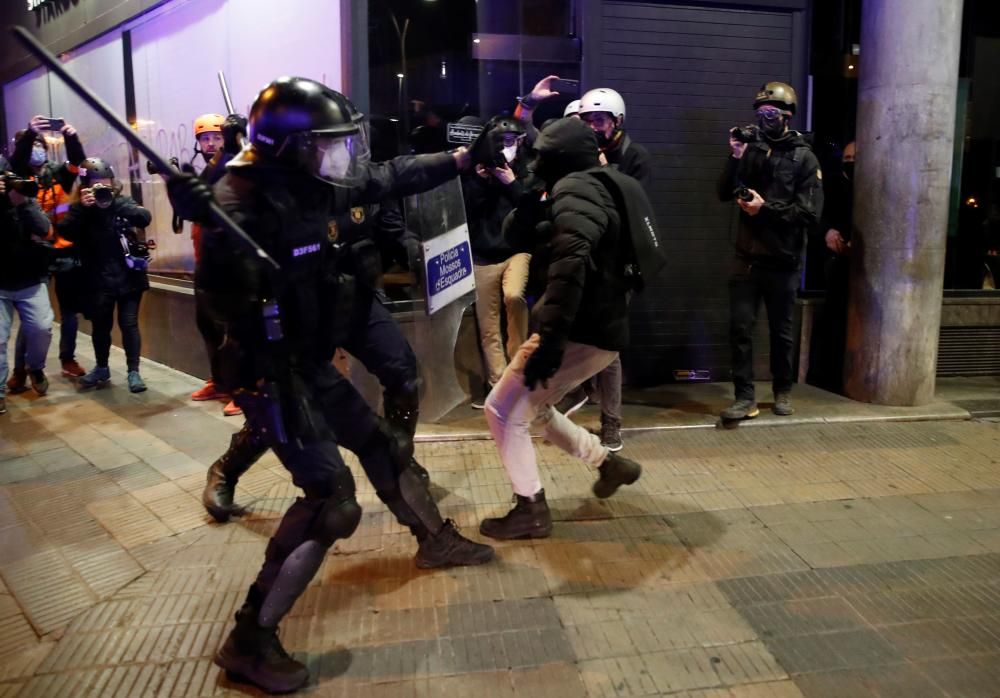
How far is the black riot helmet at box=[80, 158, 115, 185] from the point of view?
709 cm

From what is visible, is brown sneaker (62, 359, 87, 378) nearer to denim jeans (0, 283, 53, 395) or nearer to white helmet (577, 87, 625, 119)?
denim jeans (0, 283, 53, 395)

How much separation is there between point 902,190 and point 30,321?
23.9ft

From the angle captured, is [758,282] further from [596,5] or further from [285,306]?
[285,306]

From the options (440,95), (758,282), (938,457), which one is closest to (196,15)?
(440,95)

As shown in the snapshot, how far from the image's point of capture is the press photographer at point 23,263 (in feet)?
Answer: 21.5

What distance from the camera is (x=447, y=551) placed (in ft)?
12.7

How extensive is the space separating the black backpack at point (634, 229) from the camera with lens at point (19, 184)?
15.7 ft

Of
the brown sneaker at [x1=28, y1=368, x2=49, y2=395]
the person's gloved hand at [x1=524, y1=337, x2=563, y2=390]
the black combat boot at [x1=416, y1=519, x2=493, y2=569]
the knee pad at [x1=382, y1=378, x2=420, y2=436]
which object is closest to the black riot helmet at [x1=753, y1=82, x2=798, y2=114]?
the person's gloved hand at [x1=524, y1=337, x2=563, y2=390]

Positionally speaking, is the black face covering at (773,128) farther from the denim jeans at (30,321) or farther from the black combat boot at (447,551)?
the denim jeans at (30,321)

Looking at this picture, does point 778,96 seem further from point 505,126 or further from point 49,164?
point 49,164

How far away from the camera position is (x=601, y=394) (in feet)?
18.3

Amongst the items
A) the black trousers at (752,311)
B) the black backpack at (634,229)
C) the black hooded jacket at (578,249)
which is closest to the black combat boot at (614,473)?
the black hooded jacket at (578,249)

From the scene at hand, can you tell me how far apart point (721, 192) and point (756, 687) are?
415cm

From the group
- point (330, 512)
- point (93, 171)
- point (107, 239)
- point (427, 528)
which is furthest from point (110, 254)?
point (330, 512)
